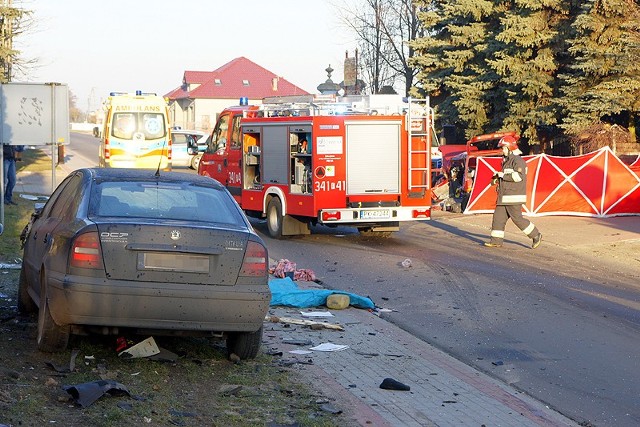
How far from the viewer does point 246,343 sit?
7676 millimetres

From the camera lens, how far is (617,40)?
2973 cm

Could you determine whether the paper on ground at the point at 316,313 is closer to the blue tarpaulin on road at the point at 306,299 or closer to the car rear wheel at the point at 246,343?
the blue tarpaulin on road at the point at 306,299

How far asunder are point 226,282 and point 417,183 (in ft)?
36.3

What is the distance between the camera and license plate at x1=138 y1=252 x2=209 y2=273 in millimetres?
7090

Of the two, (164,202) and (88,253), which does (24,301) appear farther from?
(88,253)

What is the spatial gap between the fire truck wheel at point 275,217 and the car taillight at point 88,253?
11.2 m

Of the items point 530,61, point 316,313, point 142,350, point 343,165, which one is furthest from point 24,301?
point 530,61

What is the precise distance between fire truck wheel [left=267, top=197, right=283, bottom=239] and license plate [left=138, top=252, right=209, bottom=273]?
11052 mm

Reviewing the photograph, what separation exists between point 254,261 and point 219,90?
3901 inches

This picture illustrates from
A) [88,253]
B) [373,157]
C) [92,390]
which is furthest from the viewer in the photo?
[373,157]

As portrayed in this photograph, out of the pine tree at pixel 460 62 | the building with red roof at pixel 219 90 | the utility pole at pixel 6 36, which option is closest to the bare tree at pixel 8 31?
the utility pole at pixel 6 36

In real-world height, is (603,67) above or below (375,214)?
above

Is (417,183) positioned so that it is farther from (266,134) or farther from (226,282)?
(226,282)

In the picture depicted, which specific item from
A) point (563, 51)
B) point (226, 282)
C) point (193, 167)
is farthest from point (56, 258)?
point (193, 167)
